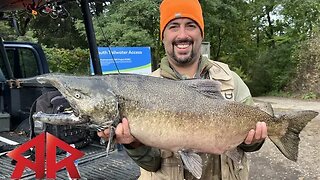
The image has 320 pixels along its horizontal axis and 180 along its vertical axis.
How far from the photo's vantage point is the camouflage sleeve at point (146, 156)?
2.50 meters

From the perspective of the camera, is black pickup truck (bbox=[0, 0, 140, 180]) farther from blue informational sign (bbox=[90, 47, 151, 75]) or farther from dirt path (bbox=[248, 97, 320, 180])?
dirt path (bbox=[248, 97, 320, 180])

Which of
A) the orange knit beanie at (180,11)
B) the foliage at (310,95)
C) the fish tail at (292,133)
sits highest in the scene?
the orange knit beanie at (180,11)

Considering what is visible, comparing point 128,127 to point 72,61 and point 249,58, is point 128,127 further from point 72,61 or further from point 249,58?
point 249,58

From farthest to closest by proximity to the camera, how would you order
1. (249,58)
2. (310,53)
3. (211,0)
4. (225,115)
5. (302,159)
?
(249,58), (310,53), (211,0), (302,159), (225,115)

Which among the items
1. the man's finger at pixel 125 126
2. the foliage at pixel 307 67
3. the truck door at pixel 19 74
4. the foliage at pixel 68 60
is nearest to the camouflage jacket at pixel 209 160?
the man's finger at pixel 125 126

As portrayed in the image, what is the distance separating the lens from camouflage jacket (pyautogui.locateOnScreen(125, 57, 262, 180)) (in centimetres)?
262

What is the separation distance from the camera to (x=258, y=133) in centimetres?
248

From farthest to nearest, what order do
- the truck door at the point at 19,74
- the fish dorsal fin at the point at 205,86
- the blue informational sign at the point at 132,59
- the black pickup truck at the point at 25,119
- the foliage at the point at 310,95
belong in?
1. the foliage at the point at 310,95
2. the blue informational sign at the point at 132,59
3. the truck door at the point at 19,74
4. the black pickup truck at the point at 25,119
5. the fish dorsal fin at the point at 205,86

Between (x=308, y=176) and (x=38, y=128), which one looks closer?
(x=38, y=128)

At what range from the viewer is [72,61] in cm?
1540

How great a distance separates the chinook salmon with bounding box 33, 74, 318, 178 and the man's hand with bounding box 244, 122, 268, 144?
3cm

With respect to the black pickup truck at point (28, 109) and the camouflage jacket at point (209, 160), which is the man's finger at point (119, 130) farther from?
the black pickup truck at point (28, 109)

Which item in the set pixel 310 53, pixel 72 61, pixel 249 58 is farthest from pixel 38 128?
pixel 249 58

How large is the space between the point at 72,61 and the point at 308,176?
10.1 meters
